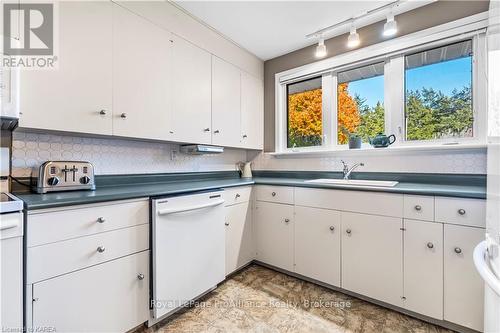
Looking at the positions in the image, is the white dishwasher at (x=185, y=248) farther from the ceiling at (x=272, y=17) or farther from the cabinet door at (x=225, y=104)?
the ceiling at (x=272, y=17)

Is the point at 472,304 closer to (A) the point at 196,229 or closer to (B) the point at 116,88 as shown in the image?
(A) the point at 196,229

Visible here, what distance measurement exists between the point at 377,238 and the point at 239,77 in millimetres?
2124

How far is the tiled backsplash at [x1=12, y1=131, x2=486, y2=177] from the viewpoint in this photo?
150 cm

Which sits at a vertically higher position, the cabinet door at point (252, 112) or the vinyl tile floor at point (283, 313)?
the cabinet door at point (252, 112)

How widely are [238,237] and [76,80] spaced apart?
5.79ft

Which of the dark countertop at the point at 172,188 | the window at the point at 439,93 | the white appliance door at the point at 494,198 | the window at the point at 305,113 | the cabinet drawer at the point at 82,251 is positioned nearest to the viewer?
the white appliance door at the point at 494,198

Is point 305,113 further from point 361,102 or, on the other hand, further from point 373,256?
point 373,256

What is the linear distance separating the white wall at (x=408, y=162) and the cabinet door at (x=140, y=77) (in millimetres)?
1553

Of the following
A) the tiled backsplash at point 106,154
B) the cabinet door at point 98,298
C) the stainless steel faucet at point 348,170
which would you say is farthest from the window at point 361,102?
the cabinet door at point 98,298

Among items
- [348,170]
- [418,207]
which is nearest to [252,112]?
[348,170]

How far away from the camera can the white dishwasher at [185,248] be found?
4.87 feet

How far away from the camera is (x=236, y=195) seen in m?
2.21

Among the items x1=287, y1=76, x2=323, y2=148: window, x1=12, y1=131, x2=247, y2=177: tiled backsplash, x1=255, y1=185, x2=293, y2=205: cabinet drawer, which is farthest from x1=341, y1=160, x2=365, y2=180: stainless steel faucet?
x1=12, y1=131, x2=247, y2=177: tiled backsplash

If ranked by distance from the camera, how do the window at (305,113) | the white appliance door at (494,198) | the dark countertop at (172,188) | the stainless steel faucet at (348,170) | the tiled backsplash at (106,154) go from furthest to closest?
the window at (305,113), the stainless steel faucet at (348,170), the tiled backsplash at (106,154), the dark countertop at (172,188), the white appliance door at (494,198)
